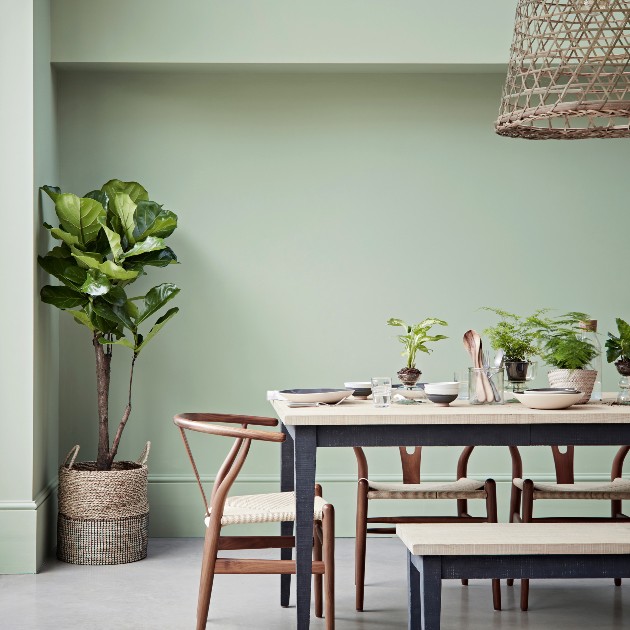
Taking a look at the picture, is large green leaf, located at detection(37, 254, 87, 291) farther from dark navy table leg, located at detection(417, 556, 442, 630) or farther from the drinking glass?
dark navy table leg, located at detection(417, 556, 442, 630)

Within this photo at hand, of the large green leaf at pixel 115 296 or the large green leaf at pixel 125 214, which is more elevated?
the large green leaf at pixel 125 214

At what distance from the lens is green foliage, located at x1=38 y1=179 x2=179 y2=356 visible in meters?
4.20

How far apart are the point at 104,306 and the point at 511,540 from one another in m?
2.31

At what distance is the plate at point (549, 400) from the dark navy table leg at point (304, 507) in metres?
0.71

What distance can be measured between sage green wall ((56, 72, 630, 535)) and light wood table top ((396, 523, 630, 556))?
219 centimetres

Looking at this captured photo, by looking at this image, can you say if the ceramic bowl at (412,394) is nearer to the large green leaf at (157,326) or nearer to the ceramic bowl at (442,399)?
the ceramic bowl at (442,399)

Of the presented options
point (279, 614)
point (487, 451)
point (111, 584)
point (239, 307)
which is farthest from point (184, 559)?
point (487, 451)

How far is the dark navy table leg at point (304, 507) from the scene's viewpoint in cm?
291

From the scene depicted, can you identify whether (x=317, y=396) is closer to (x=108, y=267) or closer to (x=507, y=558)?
(x=507, y=558)

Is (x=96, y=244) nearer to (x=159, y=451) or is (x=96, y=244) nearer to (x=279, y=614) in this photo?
(x=159, y=451)

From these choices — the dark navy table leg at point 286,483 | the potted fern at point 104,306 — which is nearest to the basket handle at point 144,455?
the potted fern at point 104,306

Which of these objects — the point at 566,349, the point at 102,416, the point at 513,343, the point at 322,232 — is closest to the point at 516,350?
the point at 513,343

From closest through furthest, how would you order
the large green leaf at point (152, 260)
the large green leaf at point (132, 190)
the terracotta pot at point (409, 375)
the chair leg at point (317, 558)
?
the chair leg at point (317, 558) → the terracotta pot at point (409, 375) → the large green leaf at point (152, 260) → the large green leaf at point (132, 190)

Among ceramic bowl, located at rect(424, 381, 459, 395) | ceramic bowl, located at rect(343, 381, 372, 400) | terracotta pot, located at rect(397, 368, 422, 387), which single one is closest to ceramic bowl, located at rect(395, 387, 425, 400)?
terracotta pot, located at rect(397, 368, 422, 387)
